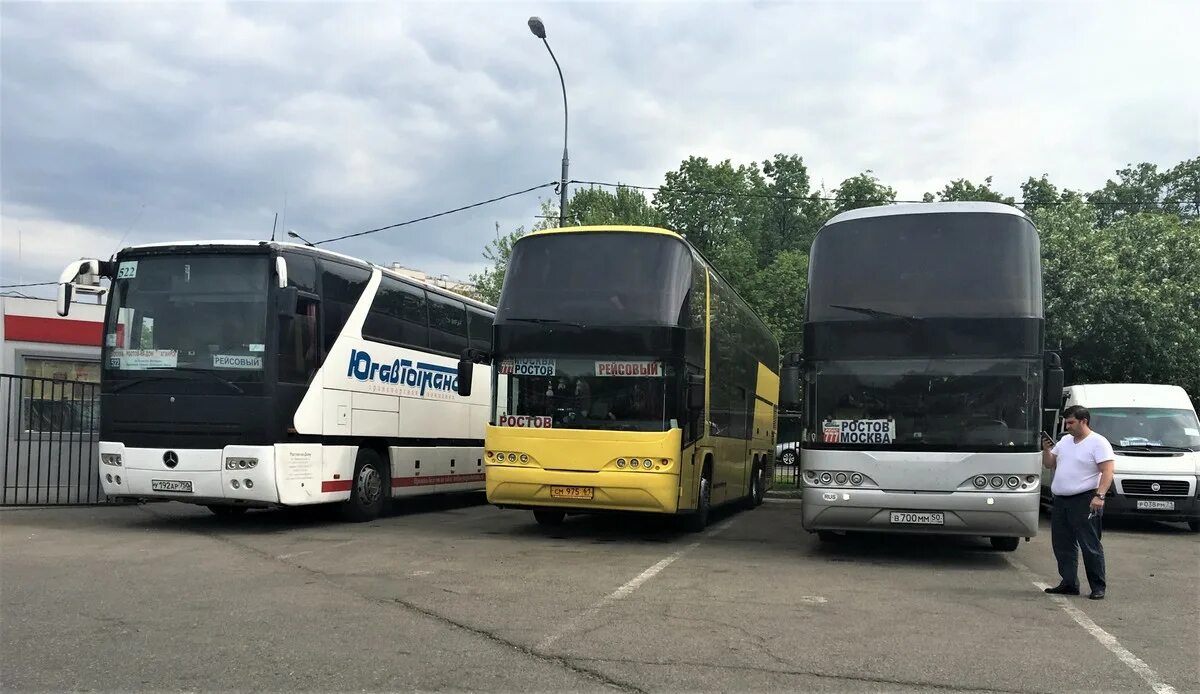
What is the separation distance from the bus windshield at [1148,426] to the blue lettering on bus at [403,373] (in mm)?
10673

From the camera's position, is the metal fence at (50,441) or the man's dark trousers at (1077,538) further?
the metal fence at (50,441)

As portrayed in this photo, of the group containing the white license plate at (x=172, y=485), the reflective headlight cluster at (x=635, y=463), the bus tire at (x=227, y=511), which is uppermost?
the reflective headlight cluster at (x=635, y=463)

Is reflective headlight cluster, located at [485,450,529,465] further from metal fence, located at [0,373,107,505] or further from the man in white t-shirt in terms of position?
metal fence, located at [0,373,107,505]

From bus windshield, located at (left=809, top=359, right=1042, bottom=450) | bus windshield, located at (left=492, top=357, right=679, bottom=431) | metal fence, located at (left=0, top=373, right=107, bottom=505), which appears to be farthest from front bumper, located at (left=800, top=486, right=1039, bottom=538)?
metal fence, located at (left=0, top=373, right=107, bottom=505)

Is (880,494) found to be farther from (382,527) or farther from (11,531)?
(11,531)

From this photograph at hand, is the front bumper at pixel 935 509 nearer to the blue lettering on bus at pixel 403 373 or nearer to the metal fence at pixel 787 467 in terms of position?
the blue lettering on bus at pixel 403 373

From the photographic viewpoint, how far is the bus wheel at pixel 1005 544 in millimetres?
11008

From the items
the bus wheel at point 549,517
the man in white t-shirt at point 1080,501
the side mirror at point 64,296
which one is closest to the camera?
the man in white t-shirt at point 1080,501

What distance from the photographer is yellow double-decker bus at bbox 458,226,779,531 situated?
11000 millimetres

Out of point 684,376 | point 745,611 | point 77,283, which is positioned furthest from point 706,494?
point 77,283

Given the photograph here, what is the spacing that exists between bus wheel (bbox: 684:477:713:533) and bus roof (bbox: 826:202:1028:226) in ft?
12.9

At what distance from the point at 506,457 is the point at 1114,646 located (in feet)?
22.5

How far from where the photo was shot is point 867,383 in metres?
10.1

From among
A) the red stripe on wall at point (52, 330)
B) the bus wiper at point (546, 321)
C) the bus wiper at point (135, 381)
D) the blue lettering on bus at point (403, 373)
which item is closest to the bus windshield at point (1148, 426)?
the bus wiper at point (546, 321)
